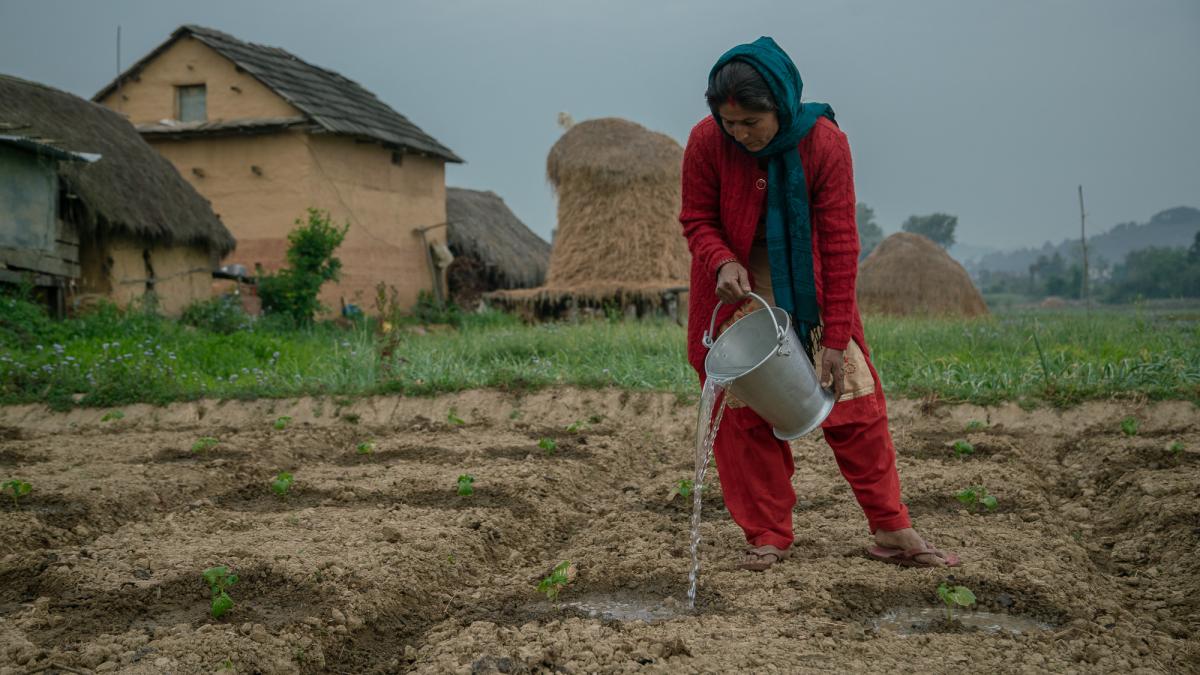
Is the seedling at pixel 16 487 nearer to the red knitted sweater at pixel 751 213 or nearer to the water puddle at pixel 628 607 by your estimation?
the water puddle at pixel 628 607

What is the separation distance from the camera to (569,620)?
2.73 metres

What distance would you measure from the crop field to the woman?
0.64 ft

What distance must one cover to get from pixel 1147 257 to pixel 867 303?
7977 mm

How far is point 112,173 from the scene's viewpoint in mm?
11570

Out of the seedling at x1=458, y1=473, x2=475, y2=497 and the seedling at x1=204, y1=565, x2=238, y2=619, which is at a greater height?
Answer: the seedling at x1=458, y1=473, x2=475, y2=497

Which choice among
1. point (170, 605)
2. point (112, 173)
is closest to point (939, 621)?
point (170, 605)

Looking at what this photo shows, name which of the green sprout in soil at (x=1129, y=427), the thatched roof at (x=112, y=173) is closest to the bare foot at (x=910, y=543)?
the green sprout in soil at (x=1129, y=427)

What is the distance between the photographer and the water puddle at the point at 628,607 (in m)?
2.82

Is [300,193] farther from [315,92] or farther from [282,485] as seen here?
[282,485]

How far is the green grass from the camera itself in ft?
20.3

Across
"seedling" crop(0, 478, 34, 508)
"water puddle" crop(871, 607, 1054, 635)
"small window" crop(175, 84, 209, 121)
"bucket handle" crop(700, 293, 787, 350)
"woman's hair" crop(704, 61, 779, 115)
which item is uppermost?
"small window" crop(175, 84, 209, 121)

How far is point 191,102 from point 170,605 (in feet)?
48.1

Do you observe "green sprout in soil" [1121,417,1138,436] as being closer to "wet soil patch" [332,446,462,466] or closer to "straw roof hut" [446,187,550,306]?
"wet soil patch" [332,446,462,466]

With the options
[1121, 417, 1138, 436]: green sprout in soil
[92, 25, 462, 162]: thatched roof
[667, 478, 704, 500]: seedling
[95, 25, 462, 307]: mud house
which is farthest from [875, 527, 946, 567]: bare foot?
[92, 25, 462, 162]: thatched roof
